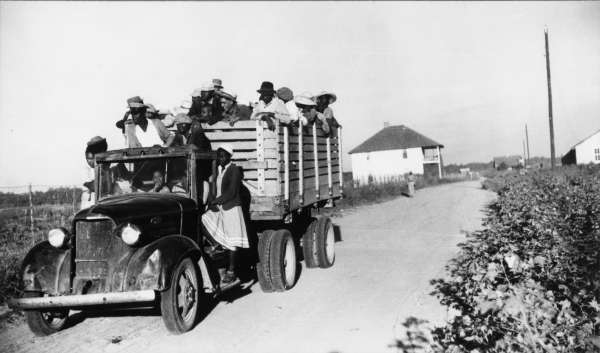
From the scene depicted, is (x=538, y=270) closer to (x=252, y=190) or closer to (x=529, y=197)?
(x=252, y=190)

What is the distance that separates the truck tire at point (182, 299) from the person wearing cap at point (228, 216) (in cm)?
81

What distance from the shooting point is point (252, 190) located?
20.7 ft

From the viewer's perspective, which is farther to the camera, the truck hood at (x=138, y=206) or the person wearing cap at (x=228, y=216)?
the person wearing cap at (x=228, y=216)

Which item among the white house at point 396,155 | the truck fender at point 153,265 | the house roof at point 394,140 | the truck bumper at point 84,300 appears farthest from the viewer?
the house roof at point 394,140

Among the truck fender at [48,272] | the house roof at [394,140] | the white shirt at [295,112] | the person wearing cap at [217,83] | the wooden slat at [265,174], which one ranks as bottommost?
the truck fender at [48,272]

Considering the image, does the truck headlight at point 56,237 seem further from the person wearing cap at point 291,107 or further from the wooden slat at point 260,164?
the person wearing cap at point 291,107

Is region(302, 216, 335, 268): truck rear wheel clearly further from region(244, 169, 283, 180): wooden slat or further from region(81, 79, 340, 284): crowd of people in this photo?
region(244, 169, 283, 180): wooden slat

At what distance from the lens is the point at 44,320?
16.1 ft

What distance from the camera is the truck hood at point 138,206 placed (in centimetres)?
462

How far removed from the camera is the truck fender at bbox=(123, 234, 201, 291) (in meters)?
4.32

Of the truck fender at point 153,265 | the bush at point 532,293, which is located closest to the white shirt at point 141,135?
the truck fender at point 153,265

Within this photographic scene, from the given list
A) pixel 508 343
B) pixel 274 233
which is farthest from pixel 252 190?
pixel 508 343

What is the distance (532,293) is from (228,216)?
142 inches

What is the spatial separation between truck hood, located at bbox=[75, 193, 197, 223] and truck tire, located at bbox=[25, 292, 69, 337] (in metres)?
1.13
